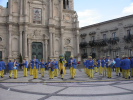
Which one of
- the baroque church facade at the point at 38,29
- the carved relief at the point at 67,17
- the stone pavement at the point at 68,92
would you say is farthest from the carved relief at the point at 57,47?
the stone pavement at the point at 68,92

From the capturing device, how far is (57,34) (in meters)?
32.2

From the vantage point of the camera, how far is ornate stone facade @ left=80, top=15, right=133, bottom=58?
32.8 m

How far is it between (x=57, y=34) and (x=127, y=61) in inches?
800

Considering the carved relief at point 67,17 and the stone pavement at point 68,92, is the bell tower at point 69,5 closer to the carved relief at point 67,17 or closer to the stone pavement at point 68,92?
the carved relief at point 67,17

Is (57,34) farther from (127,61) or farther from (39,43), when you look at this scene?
(127,61)

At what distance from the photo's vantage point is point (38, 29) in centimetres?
3025

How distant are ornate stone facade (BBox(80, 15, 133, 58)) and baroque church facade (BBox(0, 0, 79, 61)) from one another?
691 centimetres

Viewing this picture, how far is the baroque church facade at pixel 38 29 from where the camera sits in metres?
27.6

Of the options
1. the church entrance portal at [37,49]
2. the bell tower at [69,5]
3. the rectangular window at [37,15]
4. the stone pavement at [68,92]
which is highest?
the bell tower at [69,5]

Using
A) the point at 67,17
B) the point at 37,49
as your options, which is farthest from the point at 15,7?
the point at 67,17

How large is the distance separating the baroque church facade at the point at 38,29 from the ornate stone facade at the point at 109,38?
691 centimetres

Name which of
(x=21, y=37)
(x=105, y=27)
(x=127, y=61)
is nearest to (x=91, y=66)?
(x=127, y=61)

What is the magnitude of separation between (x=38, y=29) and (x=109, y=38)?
51.6ft

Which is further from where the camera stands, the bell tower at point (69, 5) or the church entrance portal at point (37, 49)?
the bell tower at point (69, 5)
